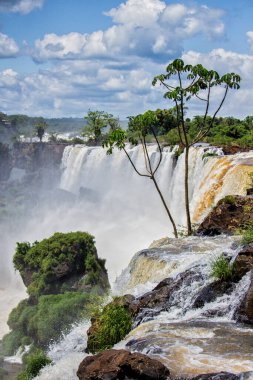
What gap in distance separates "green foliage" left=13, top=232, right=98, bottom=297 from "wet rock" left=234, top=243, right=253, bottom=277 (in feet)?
77.6

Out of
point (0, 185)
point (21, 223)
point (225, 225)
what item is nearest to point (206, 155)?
point (225, 225)

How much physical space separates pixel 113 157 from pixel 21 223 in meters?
19.2

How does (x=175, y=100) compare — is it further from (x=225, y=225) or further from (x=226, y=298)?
(x=226, y=298)

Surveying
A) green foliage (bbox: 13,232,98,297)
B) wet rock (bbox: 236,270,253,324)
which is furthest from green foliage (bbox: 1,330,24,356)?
wet rock (bbox: 236,270,253,324)

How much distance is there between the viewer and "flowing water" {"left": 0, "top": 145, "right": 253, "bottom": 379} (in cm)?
2652

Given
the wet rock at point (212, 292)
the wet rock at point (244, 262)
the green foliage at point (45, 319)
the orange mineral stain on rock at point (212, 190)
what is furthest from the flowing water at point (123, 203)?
the green foliage at point (45, 319)

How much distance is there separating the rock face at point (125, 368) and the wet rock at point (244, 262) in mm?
4585

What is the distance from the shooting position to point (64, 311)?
91.3 feet

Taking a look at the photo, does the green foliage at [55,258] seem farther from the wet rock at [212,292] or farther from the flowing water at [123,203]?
the wet rock at [212,292]

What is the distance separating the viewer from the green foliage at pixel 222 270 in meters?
12.7

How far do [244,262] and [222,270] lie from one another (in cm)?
55

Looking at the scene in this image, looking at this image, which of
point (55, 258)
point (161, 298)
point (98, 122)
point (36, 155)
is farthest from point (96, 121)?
point (161, 298)

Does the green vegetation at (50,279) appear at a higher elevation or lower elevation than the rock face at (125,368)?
lower

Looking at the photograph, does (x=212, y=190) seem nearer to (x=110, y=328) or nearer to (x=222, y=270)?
(x=222, y=270)
